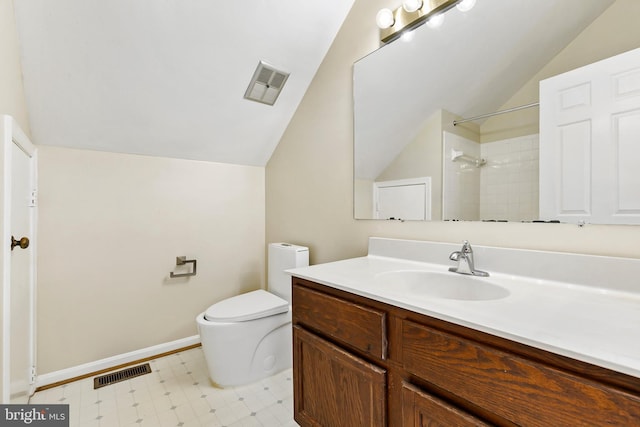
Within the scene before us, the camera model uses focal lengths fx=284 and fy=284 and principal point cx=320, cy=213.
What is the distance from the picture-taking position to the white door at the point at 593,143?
2.84 ft

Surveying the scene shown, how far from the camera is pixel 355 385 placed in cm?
97

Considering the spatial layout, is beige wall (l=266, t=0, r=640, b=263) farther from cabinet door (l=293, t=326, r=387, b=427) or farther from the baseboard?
the baseboard

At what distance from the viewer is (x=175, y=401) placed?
159 cm

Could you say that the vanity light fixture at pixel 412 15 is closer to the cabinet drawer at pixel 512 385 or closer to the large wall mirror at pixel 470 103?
the large wall mirror at pixel 470 103

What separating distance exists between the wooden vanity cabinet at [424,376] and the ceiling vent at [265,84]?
4.55 feet

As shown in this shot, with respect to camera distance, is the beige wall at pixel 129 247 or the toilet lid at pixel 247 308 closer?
the toilet lid at pixel 247 308

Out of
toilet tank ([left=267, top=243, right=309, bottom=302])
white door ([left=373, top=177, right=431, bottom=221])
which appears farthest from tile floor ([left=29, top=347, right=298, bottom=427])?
white door ([left=373, top=177, right=431, bottom=221])

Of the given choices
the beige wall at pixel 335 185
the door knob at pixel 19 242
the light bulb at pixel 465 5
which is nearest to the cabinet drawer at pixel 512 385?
the beige wall at pixel 335 185

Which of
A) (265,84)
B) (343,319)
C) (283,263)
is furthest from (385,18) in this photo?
(283,263)

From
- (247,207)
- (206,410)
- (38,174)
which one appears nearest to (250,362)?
(206,410)

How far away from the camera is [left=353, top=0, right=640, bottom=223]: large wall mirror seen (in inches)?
38.7

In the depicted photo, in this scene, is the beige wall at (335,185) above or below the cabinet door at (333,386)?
above

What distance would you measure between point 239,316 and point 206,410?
1.64 feet

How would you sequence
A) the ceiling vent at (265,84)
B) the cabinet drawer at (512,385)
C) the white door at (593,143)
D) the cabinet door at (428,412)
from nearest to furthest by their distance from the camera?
the cabinet drawer at (512,385) → the cabinet door at (428,412) → the white door at (593,143) → the ceiling vent at (265,84)
